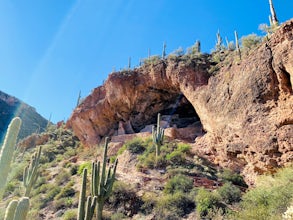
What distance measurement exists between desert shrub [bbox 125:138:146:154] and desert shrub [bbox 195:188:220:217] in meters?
6.60

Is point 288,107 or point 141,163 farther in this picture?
Answer: point 141,163

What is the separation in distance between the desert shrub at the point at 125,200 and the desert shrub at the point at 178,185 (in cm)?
158

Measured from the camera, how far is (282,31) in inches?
493

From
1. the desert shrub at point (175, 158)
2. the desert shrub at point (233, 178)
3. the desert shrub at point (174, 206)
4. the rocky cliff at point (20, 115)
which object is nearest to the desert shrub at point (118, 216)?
the desert shrub at point (174, 206)

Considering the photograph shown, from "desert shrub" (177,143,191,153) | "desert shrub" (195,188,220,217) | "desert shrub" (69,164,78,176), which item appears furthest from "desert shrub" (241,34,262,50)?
"desert shrub" (69,164,78,176)

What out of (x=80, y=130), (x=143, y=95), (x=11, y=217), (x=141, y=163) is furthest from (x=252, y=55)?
(x=80, y=130)

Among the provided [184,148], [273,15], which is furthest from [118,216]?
[273,15]

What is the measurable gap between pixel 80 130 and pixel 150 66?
10.4 m

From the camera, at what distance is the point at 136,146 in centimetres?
1836

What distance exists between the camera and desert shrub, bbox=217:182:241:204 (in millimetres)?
11953

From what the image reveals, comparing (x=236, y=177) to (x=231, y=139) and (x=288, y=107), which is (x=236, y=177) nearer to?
(x=231, y=139)

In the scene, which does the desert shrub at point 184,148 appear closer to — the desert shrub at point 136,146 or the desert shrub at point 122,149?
the desert shrub at point 136,146

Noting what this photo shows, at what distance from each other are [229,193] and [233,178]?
180 centimetres

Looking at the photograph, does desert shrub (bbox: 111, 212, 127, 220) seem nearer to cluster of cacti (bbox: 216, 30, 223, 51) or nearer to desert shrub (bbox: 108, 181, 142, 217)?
desert shrub (bbox: 108, 181, 142, 217)
